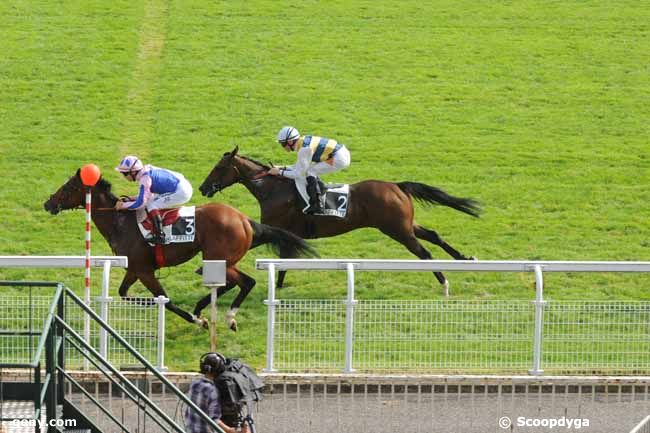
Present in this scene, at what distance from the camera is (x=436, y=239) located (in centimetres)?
1688

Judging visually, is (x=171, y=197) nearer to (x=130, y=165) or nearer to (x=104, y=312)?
(x=130, y=165)

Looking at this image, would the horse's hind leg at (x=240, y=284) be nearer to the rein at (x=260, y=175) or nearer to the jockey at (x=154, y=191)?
the jockey at (x=154, y=191)

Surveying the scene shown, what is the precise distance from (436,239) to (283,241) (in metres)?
2.21

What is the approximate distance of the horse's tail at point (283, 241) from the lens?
50.4ft

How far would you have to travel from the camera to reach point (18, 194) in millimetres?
19609

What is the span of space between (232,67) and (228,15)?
116 inches

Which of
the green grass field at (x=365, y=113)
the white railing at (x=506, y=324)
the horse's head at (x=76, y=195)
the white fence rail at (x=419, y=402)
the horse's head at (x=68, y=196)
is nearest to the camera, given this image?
the white fence rail at (x=419, y=402)

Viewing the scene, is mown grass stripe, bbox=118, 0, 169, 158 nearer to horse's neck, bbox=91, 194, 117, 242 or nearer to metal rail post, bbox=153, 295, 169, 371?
horse's neck, bbox=91, 194, 117, 242

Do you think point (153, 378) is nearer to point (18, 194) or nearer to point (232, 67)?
point (18, 194)

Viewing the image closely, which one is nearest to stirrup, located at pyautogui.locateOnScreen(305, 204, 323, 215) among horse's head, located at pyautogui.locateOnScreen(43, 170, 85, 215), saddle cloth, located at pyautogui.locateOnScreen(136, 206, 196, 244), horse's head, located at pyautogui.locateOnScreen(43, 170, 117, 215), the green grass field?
the green grass field

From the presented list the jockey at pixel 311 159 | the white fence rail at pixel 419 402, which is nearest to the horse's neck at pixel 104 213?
the jockey at pixel 311 159

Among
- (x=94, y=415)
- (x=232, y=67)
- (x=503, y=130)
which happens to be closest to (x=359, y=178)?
(x=503, y=130)

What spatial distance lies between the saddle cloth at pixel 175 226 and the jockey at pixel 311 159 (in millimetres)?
1884

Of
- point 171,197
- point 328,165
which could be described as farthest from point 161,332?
point 328,165
